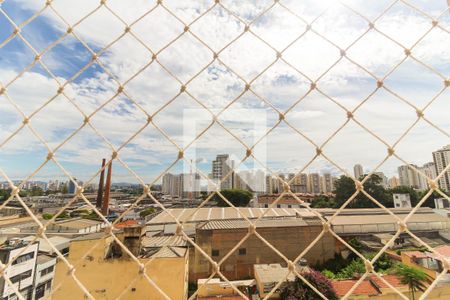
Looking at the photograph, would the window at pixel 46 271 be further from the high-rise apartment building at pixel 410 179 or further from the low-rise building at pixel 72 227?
the high-rise apartment building at pixel 410 179

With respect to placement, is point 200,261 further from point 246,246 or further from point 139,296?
point 139,296

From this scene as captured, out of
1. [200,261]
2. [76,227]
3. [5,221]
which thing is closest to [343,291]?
[200,261]

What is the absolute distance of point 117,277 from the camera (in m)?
3.47

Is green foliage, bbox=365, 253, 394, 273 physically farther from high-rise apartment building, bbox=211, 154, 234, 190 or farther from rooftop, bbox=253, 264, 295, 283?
high-rise apartment building, bbox=211, 154, 234, 190

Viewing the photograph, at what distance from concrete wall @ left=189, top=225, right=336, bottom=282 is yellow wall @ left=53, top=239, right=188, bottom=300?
2941mm

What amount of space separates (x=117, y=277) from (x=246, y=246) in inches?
160

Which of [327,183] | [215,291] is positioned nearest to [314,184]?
[327,183]

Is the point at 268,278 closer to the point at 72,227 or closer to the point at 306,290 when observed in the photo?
the point at 306,290

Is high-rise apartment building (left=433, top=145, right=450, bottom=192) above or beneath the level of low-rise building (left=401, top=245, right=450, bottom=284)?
above

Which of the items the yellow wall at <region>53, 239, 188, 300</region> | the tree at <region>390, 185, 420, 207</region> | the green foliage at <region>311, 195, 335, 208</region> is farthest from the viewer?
the green foliage at <region>311, 195, 335, 208</region>

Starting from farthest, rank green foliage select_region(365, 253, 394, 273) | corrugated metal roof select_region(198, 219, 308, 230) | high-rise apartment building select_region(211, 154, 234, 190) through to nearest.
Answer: corrugated metal roof select_region(198, 219, 308, 230)
green foliage select_region(365, 253, 394, 273)
high-rise apartment building select_region(211, 154, 234, 190)

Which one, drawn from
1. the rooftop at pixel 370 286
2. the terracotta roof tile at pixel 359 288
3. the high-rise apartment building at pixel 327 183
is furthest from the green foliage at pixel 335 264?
the high-rise apartment building at pixel 327 183

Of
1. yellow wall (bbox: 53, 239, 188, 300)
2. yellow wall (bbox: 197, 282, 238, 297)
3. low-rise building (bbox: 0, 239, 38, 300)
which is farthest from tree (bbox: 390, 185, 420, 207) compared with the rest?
low-rise building (bbox: 0, 239, 38, 300)

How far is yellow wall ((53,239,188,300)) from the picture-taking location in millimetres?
3375
